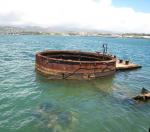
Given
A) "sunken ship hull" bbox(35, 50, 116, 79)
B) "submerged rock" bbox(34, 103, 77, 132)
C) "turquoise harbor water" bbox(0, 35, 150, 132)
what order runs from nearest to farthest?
1. "submerged rock" bbox(34, 103, 77, 132)
2. "turquoise harbor water" bbox(0, 35, 150, 132)
3. "sunken ship hull" bbox(35, 50, 116, 79)

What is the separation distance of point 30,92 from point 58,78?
5.62 m

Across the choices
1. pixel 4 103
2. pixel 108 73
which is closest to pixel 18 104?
pixel 4 103

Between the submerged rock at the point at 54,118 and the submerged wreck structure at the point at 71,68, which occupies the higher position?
the submerged wreck structure at the point at 71,68

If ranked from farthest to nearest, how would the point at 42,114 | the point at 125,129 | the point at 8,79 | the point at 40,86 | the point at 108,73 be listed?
the point at 108,73 < the point at 8,79 < the point at 40,86 < the point at 42,114 < the point at 125,129

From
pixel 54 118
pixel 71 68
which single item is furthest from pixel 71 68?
pixel 54 118

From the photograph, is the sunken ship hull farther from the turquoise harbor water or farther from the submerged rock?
the submerged rock

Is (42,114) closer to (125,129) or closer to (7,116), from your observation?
(7,116)

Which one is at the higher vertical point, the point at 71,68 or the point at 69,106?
the point at 71,68

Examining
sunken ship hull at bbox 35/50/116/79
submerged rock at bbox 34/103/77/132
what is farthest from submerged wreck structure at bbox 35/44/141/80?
submerged rock at bbox 34/103/77/132

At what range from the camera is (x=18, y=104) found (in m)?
18.5

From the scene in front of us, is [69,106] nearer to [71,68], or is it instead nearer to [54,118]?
[54,118]

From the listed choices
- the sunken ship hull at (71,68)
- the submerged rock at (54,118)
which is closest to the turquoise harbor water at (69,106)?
the submerged rock at (54,118)

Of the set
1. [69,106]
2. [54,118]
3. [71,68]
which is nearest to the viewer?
[54,118]

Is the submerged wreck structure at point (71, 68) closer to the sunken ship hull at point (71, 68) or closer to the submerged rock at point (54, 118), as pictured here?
the sunken ship hull at point (71, 68)
